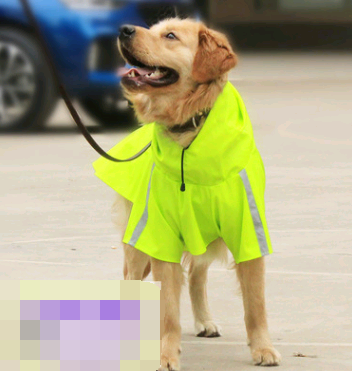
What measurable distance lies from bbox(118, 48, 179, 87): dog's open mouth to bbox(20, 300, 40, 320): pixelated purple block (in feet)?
4.99

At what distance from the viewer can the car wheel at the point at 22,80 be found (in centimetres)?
1226

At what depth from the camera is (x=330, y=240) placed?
7414 millimetres

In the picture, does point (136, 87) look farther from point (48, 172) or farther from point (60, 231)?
point (48, 172)

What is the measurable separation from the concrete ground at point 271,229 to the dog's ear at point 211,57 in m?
1.37

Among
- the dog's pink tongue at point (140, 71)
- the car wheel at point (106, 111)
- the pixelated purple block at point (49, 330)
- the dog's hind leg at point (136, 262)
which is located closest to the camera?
the pixelated purple block at point (49, 330)

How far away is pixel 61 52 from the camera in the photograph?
1201cm

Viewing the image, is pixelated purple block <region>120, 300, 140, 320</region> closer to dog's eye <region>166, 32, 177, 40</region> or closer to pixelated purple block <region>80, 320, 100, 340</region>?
pixelated purple block <region>80, 320, 100, 340</region>

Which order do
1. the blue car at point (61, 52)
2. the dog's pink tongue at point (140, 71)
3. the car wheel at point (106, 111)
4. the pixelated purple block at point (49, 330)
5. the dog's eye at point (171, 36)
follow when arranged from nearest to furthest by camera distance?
the pixelated purple block at point (49, 330), the dog's pink tongue at point (140, 71), the dog's eye at point (171, 36), the blue car at point (61, 52), the car wheel at point (106, 111)

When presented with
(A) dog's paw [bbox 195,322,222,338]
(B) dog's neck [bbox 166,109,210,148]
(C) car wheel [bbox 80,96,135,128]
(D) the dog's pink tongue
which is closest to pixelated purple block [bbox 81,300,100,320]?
(B) dog's neck [bbox 166,109,210,148]

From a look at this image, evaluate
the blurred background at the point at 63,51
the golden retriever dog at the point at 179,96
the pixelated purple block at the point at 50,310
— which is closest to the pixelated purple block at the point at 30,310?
the pixelated purple block at the point at 50,310

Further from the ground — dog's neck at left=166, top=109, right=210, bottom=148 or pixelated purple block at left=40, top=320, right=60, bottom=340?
dog's neck at left=166, top=109, right=210, bottom=148

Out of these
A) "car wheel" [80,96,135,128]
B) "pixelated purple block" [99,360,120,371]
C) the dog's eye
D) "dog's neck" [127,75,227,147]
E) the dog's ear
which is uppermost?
the dog's eye

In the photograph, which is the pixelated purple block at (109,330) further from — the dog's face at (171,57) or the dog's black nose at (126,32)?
the dog's black nose at (126,32)

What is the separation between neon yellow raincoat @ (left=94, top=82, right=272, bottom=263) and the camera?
16.3 ft
